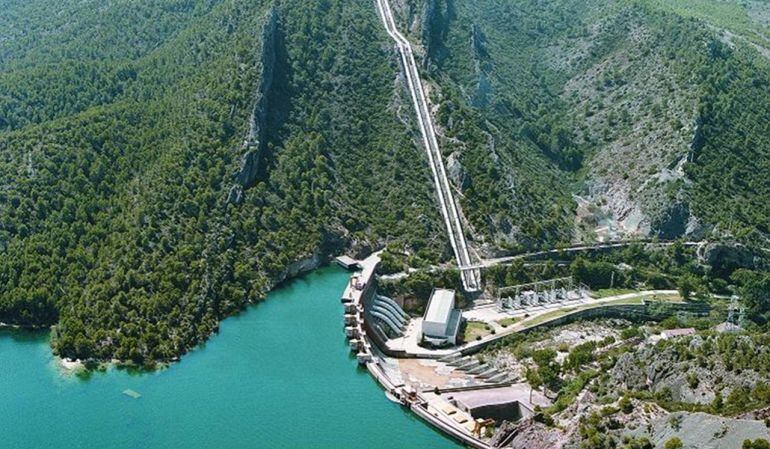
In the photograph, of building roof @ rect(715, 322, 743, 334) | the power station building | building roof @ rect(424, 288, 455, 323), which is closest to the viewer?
the power station building

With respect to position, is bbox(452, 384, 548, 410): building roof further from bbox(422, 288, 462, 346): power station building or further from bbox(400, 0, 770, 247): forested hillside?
bbox(400, 0, 770, 247): forested hillside

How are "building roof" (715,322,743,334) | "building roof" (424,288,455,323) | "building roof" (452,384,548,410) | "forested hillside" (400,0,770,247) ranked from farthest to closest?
"forested hillside" (400,0,770,247), "building roof" (715,322,743,334), "building roof" (424,288,455,323), "building roof" (452,384,548,410)

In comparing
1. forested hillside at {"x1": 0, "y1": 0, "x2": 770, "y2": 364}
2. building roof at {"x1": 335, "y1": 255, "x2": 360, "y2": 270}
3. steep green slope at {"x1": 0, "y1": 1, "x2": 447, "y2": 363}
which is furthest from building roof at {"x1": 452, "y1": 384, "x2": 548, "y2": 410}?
building roof at {"x1": 335, "y1": 255, "x2": 360, "y2": 270}

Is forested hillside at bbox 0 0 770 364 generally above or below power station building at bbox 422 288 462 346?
above

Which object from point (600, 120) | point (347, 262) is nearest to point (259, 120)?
point (347, 262)

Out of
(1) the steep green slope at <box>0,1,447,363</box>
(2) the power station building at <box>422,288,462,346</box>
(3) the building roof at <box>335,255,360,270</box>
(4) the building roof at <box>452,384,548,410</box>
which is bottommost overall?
(4) the building roof at <box>452,384,548,410</box>

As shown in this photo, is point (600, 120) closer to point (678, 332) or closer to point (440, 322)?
point (678, 332)
